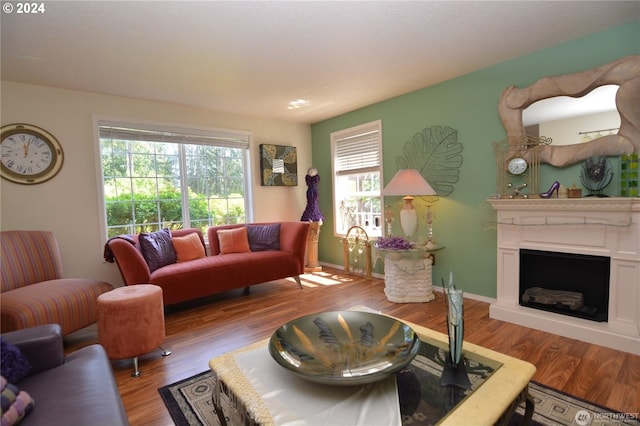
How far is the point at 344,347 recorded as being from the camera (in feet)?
4.35

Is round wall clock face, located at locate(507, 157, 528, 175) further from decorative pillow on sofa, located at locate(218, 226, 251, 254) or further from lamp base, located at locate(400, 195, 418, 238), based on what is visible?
decorative pillow on sofa, located at locate(218, 226, 251, 254)

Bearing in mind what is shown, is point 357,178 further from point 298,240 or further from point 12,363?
point 12,363

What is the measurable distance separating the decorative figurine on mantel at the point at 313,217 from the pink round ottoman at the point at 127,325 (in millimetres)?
2816

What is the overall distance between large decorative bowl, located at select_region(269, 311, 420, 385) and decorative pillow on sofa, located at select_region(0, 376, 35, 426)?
0.85 metres

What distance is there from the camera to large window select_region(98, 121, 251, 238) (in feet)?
11.6

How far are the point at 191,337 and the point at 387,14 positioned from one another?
288 cm

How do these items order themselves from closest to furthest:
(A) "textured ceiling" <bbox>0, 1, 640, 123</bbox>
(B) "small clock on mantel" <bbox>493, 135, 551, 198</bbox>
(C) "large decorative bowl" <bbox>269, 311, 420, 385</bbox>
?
(C) "large decorative bowl" <bbox>269, 311, 420, 385</bbox> → (A) "textured ceiling" <bbox>0, 1, 640, 123</bbox> → (B) "small clock on mantel" <bbox>493, 135, 551, 198</bbox>

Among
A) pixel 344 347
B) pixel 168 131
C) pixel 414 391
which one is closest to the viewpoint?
pixel 414 391

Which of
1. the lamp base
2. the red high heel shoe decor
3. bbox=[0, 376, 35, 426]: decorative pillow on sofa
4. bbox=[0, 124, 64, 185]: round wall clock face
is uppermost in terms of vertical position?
bbox=[0, 124, 64, 185]: round wall clock face

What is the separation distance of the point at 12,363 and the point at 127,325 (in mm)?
854

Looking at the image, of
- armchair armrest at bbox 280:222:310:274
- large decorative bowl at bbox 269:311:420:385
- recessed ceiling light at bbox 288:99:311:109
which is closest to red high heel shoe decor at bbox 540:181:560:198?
large decorative bowl at bbox 269:311:420:385

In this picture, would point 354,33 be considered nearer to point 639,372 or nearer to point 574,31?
point 574,31

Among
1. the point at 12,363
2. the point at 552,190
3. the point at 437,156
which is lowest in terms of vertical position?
the point at 12,363

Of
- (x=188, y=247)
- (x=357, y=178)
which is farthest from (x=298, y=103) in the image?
(x=188, y=247)
